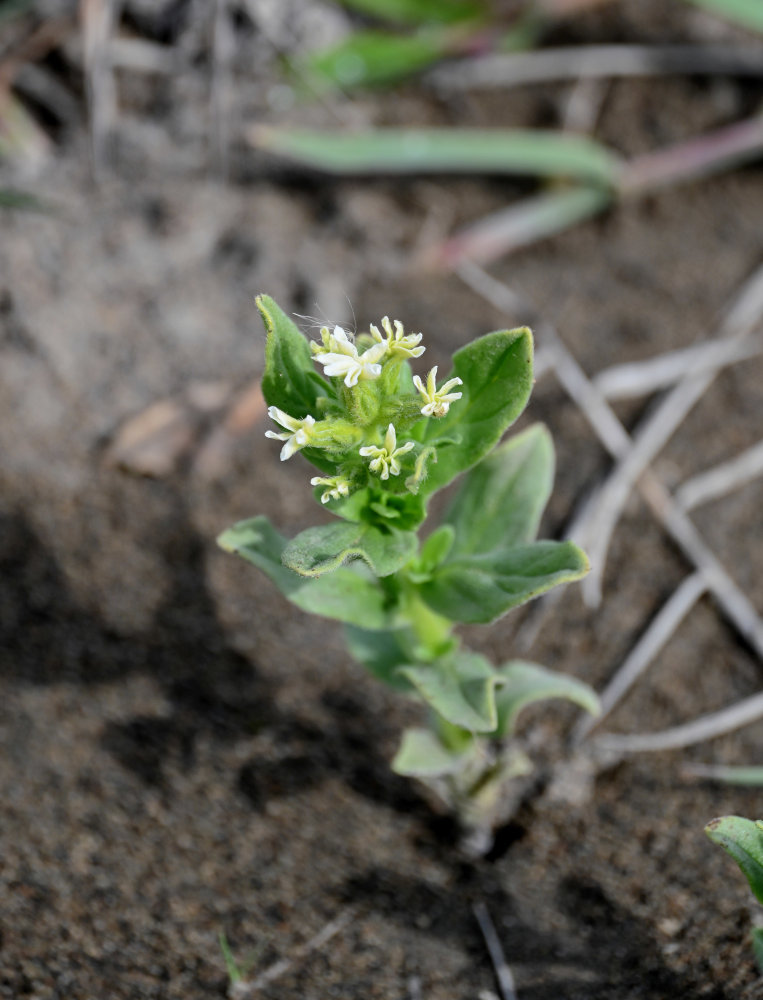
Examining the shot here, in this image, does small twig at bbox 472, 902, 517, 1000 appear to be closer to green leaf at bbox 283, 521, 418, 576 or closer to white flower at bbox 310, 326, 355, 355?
green leaf at bbox 283, 521, 418, 576

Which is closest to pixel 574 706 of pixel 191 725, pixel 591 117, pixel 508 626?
pixel 508 626

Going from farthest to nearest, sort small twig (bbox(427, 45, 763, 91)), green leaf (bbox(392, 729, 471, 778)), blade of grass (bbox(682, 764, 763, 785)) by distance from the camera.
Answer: small twig (bbox(427, 45, 763, 91))
blade of grass (bbox(682, 764, 763, 785))
green leaf (bbox(392, 729, 471, 778))

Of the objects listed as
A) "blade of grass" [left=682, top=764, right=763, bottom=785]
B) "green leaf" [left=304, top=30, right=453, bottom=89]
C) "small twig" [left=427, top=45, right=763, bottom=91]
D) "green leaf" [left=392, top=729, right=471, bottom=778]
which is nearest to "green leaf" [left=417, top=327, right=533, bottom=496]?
"green leaf" [left=392, top=729, right=471, bottom=778]

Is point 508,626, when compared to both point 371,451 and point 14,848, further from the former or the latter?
point 14,848

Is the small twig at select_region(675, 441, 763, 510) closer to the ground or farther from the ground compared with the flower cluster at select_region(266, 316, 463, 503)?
farther from the ground

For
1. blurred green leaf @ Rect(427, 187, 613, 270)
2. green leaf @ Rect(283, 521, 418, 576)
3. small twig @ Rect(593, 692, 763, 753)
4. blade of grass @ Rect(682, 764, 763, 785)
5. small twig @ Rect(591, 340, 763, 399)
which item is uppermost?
blurred green leaf @ Rect(427, 187, 613, 270)

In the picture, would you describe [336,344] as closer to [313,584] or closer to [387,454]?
[387,454]

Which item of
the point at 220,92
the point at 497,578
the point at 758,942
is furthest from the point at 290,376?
the point at 220,92
